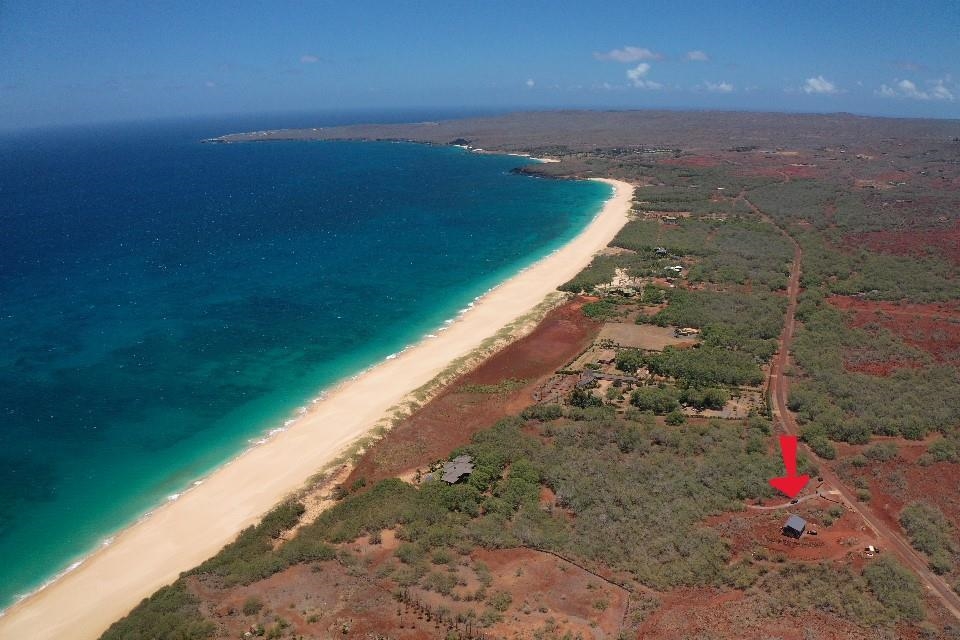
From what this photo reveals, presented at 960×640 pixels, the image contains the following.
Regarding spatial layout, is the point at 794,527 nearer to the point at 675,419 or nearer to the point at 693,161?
the point at 675,419

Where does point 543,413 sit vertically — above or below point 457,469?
above

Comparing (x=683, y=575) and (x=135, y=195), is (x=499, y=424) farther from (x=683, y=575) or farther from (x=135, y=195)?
(x=135, y=195)

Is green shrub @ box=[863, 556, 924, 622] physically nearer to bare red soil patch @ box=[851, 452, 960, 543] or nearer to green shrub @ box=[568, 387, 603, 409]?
bare red soil patch @ box=[851, 452, 960, 543]

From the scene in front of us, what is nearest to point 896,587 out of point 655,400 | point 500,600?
point 500,600

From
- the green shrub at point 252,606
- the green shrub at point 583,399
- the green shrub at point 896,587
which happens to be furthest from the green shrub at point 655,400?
the green shrub at point 252,606

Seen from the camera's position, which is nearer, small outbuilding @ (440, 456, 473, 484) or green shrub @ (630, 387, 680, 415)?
small outbuilding @ (440, 456, 473, 484)

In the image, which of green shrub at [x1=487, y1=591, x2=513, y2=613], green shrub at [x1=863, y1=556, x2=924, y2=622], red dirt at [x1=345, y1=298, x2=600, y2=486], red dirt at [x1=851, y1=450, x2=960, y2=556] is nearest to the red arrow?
red dirt at [x1=851, y1=450, x2=960, y2=556]
